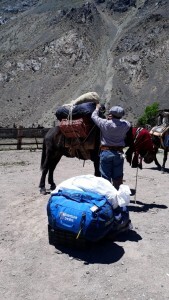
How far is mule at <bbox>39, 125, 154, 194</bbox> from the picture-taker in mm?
7543

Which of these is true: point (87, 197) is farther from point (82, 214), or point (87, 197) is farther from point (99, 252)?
point (99, 252)

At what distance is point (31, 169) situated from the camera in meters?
13.4

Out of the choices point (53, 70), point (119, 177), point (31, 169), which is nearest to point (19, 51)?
point (53, 70)

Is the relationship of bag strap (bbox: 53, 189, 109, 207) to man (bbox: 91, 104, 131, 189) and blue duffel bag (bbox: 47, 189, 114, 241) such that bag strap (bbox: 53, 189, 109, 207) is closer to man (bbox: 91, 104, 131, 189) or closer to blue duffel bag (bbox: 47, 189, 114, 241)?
blue duffel bag (bbox: 47, 189, 114, 241)

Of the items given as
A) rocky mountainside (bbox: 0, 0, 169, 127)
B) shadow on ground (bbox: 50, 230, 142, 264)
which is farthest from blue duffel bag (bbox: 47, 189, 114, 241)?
rocky mountainside (bbox: 0, 0, 169, 127)

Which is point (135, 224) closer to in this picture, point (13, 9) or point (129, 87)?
point (129, 87)

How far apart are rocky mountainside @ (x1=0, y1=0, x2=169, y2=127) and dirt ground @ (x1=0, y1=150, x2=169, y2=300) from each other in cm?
6341

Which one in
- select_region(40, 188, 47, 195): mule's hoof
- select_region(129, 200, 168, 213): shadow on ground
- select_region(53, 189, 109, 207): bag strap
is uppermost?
select_region(53, 189, 109, 207): bag strap

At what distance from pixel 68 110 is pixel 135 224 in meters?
2.60

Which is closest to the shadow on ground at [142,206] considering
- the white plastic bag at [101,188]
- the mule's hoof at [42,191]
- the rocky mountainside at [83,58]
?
the white plastic bag at [101,188]

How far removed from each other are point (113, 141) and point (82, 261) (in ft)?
7.39

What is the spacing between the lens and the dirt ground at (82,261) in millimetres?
4441

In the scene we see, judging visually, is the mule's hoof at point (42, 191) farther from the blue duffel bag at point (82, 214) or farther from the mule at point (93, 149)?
the blue duffel bag at point (82, 214)

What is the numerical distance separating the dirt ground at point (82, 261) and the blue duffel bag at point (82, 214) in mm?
363
